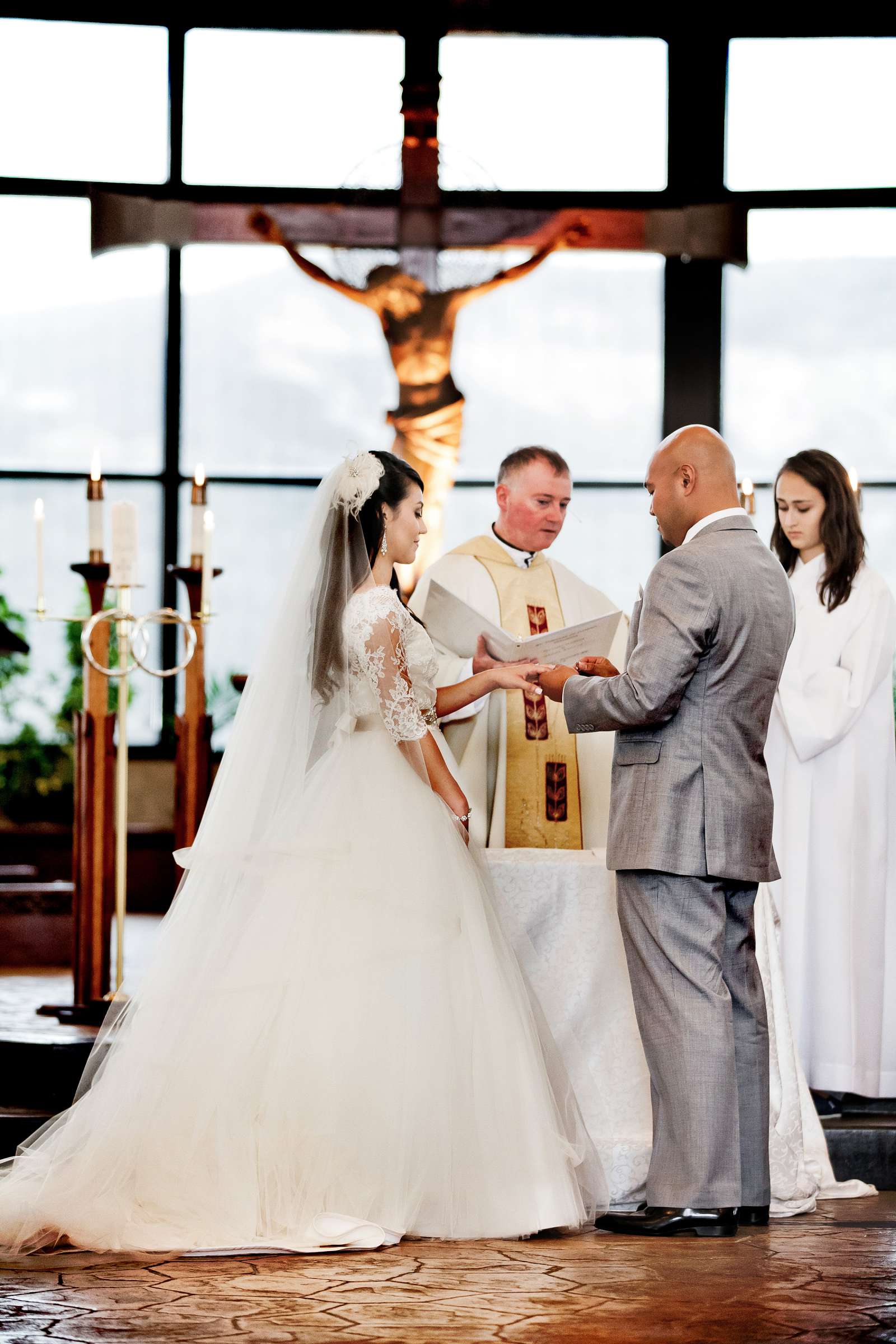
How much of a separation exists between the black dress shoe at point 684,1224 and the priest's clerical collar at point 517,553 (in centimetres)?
197

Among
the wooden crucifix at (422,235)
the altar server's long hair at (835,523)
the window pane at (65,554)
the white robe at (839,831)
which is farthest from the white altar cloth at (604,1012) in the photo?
the window pane at (65,554)

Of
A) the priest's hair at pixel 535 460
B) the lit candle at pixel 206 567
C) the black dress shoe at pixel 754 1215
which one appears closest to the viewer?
the black dress shoe at pixel 754 1215

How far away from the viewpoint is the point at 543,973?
3.65m

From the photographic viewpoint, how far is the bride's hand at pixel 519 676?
3.64 meters

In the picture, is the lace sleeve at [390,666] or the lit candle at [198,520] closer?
the lace sleeve at [390,666]

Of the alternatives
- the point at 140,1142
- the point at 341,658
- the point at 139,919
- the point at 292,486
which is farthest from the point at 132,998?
the point at 292,486

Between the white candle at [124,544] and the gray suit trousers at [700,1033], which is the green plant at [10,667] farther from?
the gray suit trousers at [700,1033]

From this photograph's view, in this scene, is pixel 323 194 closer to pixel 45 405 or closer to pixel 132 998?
pixel 45 405

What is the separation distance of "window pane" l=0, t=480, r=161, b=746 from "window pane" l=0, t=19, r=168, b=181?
1.74 metres

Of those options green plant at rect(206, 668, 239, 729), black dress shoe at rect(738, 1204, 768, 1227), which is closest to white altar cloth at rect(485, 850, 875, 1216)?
black dress shoe at rect(738, 1204, 768, 1227)

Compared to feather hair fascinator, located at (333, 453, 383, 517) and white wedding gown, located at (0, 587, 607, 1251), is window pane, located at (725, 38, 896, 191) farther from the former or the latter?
white wedding gown, located at (0, 587, 607, 1251)

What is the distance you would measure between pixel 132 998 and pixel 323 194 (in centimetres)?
573

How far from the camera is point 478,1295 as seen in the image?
8.84ft

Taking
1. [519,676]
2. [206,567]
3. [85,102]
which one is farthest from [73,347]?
[519,676]
